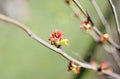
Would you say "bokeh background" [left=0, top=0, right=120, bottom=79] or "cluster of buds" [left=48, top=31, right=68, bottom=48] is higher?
"bokeh background" [left=0, top=0, right=120, bottom=79]

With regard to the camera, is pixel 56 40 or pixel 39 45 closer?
pixel 56 40

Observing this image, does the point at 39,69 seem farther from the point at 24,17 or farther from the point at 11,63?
the point at 24,17

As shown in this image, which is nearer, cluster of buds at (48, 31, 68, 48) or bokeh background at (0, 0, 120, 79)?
cluster of buds at (48, 31, 68, 48)

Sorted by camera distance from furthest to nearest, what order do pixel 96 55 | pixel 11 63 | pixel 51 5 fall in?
pixel 51 5, pixel 11 63, pixel 96 55

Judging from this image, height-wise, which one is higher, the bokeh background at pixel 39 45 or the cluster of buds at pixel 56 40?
the bokeh background at pixel 39 45

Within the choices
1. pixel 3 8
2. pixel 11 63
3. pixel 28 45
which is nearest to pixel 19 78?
pixel 11 63

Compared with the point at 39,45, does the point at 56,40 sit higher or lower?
lower

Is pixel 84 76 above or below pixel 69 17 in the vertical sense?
below

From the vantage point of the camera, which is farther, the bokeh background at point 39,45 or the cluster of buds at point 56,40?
the bokeh background at point 39,45
